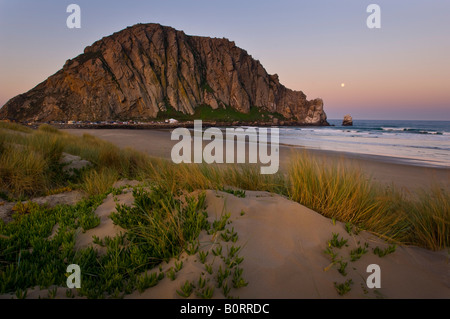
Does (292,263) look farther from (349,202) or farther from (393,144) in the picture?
(393,144)

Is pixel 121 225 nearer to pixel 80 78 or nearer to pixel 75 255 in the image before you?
pixel 75 255

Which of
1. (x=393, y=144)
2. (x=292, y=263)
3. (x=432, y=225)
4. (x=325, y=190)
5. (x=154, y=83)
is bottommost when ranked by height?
(x=292, y=263)

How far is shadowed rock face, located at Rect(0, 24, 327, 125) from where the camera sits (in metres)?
84.9

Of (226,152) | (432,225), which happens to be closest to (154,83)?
(226,152)

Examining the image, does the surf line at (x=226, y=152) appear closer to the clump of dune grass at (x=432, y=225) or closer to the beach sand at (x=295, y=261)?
the beach sand at (x=295, y=261)

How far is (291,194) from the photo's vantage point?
14.9ft

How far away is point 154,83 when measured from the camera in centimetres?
9762

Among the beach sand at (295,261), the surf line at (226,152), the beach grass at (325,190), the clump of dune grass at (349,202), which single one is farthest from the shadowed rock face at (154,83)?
the beach sand at (295,261)

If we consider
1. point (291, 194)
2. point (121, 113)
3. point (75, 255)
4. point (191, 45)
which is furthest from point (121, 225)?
point (191, 45)

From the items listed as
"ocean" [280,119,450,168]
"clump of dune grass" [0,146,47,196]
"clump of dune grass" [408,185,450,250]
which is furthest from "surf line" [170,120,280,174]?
"ocean" [280,119,450,168]

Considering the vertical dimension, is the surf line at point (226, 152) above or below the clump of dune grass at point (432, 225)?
above

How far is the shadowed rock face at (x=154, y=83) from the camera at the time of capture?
84938mm

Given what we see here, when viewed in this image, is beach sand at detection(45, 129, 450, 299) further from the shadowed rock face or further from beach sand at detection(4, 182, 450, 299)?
the shadowed rock face

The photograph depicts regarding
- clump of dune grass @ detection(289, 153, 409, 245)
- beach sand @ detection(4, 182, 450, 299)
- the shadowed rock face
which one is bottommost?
beach sand @ detection(4, 182, 450, 299)
